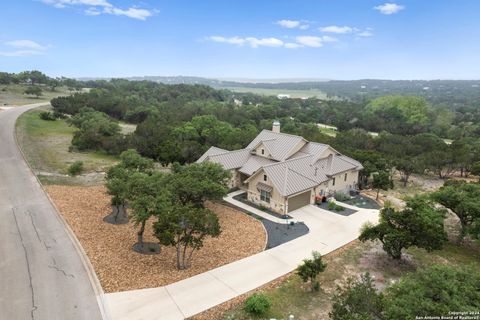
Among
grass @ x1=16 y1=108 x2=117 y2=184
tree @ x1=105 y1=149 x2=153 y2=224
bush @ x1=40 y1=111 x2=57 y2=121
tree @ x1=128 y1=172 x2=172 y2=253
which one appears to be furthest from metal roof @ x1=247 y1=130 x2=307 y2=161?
bush @ x1=40 y1=111 x2=57 y2=121

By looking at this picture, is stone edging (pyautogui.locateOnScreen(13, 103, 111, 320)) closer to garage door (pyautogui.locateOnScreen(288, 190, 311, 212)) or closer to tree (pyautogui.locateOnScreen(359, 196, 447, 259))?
tree (pyautogui.locateOnScreen(359, 196, 447, 259))

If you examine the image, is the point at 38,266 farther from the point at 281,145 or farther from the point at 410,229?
the point at 281,145

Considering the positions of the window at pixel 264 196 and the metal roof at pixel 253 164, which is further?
the metal roof at pixel 253 164

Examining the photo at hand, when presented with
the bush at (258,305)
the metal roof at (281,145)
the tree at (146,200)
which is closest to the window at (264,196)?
the metal roof at (281,145)

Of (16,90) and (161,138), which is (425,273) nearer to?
(161,138)

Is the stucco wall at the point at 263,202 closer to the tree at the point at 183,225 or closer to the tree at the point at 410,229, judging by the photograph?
the tree at the point at 410,229

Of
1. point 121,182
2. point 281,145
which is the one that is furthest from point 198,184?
point 281,145

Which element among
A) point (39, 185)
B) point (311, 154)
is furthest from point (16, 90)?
point (311, 154)

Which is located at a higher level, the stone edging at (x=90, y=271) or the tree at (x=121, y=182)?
the tree at (x=121, y=182)
